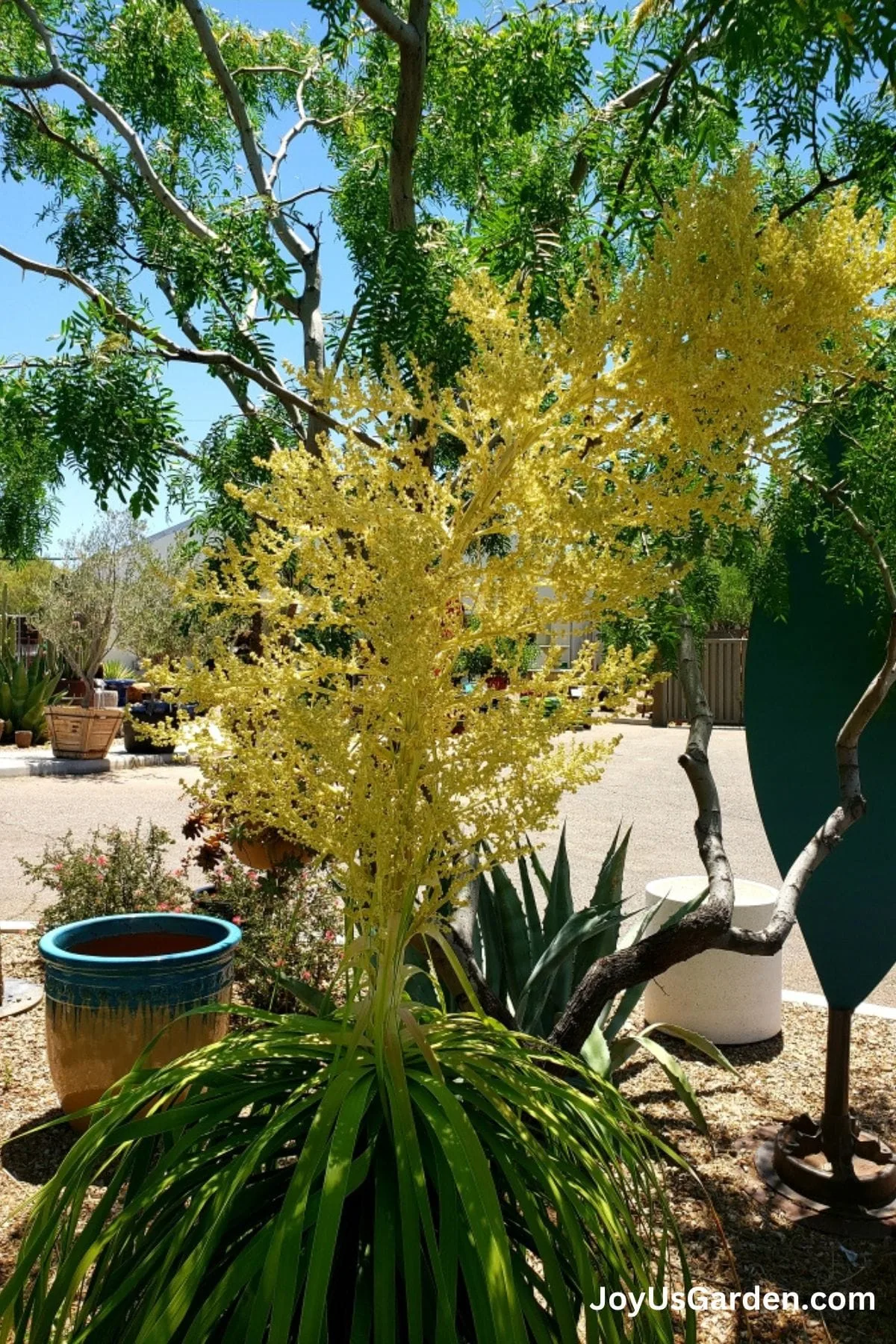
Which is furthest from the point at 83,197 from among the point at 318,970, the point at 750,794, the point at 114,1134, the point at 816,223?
the point at 750,794

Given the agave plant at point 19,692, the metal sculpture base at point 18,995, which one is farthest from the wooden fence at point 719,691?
the metal sculpture base at point 18,995

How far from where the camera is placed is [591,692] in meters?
2.23

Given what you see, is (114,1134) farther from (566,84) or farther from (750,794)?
(750,794)

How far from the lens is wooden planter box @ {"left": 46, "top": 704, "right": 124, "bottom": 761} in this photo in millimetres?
16344

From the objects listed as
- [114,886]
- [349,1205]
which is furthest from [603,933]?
[114,886]

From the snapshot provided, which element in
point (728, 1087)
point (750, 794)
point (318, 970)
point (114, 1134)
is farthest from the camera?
point (750, 794)

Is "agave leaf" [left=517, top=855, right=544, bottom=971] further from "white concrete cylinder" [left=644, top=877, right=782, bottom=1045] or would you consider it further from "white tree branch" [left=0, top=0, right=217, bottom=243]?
"white tree branch" [left=0, top=0, right=217, bottom=243]

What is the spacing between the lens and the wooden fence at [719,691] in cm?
2519

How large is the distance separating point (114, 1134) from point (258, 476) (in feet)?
10.7

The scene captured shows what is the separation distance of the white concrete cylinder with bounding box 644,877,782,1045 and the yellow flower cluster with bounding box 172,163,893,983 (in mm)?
2932

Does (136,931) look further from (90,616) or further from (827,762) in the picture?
(90,616)

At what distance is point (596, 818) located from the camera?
40.9ft

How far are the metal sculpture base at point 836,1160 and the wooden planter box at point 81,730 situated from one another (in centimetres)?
1414

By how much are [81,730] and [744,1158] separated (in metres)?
14.5
